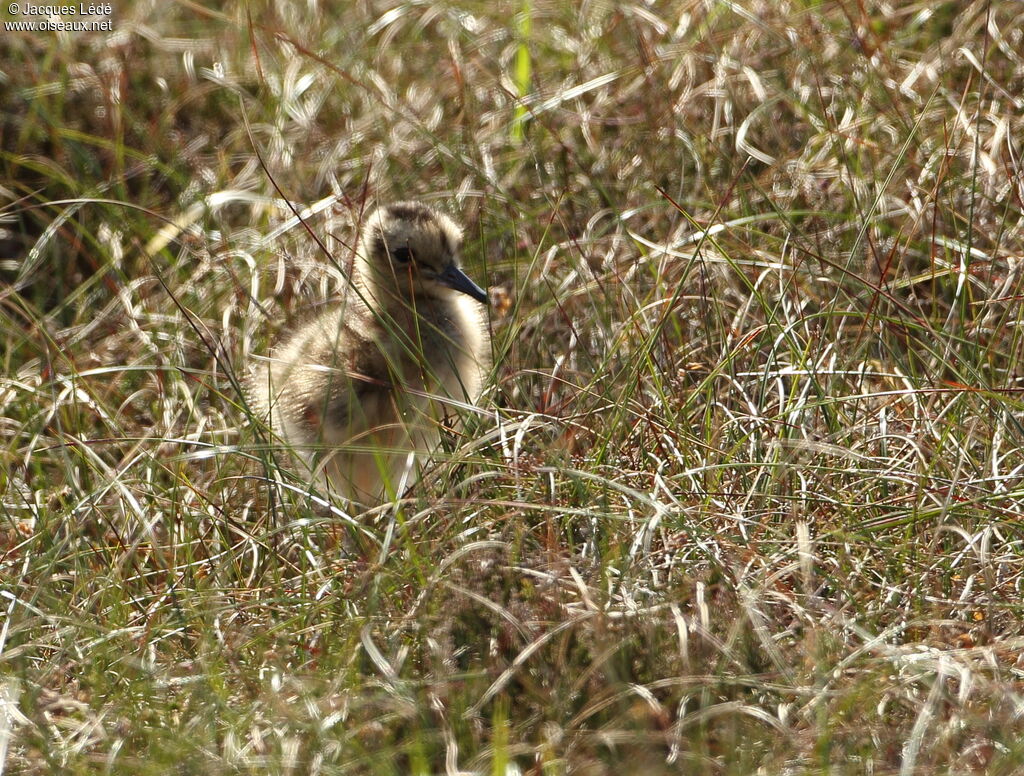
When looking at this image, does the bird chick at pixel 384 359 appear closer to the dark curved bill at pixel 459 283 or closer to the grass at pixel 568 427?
the dark curved bill at pixel 459 283

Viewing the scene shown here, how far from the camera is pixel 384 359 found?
3.02 m

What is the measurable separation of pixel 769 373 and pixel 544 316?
75 cm

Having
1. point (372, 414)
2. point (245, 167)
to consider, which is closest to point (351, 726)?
point (372, 414)

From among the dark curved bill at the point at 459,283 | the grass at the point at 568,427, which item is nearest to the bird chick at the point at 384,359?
the dark curved bill at the point at 459,283

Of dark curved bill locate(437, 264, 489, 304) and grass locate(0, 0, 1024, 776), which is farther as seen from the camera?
dark curved bill locate(437, 264, 489, 304)

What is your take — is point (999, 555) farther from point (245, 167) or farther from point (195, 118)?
point (195, 118)

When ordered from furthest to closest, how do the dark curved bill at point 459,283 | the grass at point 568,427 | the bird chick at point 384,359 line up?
1. the dark curved bill at point 459,283
2. the bird chick at point 384,359
3. the grass at point 568,427

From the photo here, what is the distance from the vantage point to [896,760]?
197cm

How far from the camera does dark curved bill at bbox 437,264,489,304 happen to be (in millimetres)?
3182

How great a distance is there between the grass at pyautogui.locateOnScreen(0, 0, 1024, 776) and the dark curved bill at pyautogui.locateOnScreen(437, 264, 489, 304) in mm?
95

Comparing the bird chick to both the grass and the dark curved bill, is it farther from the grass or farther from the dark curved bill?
the grass

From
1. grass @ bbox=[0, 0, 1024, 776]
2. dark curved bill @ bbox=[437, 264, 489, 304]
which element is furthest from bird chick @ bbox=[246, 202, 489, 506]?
grass @ bbox=[0, 0, 1024, 776]

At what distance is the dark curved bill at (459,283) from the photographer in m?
3.18

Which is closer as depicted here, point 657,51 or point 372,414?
point 372,414
